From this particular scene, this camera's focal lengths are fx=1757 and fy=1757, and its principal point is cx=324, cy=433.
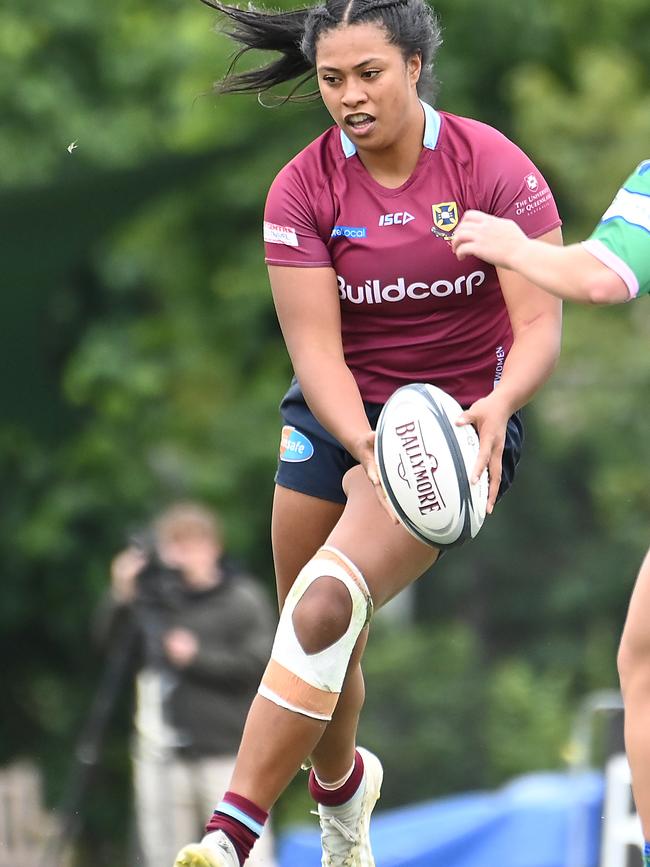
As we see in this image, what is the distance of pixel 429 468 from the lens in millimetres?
4410

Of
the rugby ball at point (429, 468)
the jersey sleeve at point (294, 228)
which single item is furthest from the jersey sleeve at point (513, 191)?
the rugby ball at point (429, 468)

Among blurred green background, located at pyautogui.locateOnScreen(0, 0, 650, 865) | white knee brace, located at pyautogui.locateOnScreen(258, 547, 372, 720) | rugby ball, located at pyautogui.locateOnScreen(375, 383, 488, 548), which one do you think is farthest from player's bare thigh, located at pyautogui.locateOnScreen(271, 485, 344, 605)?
blurred green background, located at pyautogui.locateOnScreen(0, 0, 650, 865)

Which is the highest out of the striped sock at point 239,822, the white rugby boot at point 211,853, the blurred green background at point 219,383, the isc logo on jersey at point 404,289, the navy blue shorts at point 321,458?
the blurred green background at point 219,383

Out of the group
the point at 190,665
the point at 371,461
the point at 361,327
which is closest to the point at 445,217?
the point at 361,327

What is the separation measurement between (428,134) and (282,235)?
1.59 feet

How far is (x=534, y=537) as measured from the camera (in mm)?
12383

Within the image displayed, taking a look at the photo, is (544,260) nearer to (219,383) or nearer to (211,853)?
(211,853)

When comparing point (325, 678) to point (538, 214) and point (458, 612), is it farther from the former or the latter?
point (458, 612)

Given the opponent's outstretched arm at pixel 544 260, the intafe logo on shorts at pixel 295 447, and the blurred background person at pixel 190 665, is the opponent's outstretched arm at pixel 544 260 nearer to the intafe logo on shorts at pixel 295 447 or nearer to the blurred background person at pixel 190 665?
the intafe logo on shorts at pixel 295 447

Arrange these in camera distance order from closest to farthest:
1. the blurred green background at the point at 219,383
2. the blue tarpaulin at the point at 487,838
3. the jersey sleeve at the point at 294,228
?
the jersey sleeve at the point at 294,228 < the blue tarpaulin at the point at 487,838 < the blurred green background at the point at 219,383

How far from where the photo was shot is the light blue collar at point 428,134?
188 inches

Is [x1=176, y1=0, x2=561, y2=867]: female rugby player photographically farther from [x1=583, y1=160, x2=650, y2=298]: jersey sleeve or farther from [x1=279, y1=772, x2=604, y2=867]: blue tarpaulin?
[x1=279, y1=772, x2=604, y2=867]: blue tarpaulin

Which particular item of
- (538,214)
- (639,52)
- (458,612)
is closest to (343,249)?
(538,214)

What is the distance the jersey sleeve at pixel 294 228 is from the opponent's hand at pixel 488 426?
0.59 m
